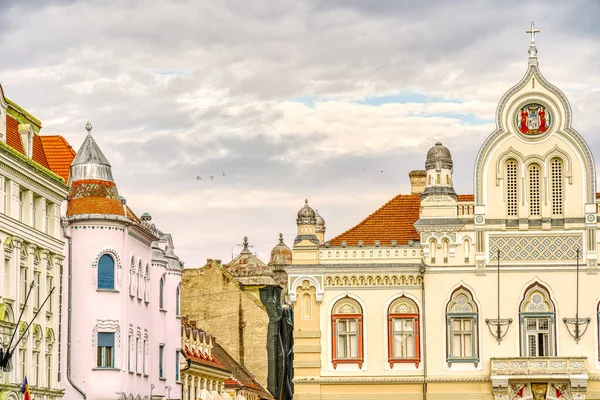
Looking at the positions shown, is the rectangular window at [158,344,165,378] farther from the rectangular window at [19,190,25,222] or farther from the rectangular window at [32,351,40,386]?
the rectangular window at [19,190,25,222]

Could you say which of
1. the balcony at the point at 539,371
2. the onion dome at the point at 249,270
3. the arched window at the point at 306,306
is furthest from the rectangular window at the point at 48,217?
the onion dome at the point at 249,270

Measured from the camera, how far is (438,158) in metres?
71.4

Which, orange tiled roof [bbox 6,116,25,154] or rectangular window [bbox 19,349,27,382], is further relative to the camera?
orange tiled roof [bbox 6,116,25,154]

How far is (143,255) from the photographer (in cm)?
6806

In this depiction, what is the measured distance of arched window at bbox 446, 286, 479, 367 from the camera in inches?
2753

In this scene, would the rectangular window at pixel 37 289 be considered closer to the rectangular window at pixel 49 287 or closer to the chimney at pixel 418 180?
the rectangular window at pixel 49 287

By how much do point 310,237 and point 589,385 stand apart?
46.2 feet

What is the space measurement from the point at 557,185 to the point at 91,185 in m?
21.3

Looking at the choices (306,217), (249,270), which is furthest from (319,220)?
(249,270)

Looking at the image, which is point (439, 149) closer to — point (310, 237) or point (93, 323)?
point (310, 237)

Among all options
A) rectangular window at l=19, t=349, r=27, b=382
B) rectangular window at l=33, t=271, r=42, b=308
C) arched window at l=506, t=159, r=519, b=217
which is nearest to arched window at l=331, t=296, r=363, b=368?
arched window at l=506, t=159, r=519, b=217

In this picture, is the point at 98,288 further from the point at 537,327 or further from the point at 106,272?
the point at 537,327

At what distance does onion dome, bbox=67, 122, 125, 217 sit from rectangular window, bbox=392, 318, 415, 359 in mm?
14284

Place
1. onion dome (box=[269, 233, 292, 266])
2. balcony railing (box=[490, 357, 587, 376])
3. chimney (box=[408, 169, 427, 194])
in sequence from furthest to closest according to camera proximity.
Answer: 1. onion dome (box=[269, 233, 292, 266])
2. chimney (box=[408, 169, 427, 194])
3. balcony railing (box=[490, 357, 587, 376])
